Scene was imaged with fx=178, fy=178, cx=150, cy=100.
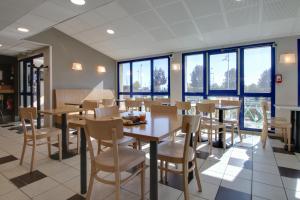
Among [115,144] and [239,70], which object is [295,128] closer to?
[239,70]

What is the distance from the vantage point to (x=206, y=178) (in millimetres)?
2346

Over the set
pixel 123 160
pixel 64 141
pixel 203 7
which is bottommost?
pixel 64 141

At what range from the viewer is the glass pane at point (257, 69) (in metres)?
4.66

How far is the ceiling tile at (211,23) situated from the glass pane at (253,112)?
7.06 feet

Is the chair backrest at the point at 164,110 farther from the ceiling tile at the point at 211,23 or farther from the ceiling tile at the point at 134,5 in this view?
the ceiling tile at the point at 211,23

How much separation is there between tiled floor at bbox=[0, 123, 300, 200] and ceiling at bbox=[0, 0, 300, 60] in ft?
8.41

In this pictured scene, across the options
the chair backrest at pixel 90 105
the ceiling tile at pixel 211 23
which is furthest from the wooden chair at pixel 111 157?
the ceiling tile at pixel 211 23

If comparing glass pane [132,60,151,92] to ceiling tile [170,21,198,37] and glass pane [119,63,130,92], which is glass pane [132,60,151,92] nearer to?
glass pane [119,63,130,92]

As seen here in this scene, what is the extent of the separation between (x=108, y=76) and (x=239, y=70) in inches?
186

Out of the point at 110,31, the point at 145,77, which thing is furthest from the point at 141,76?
the point at 110,31

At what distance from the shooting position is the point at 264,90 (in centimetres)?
470

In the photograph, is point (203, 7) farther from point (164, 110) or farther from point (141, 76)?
point (141, 76)

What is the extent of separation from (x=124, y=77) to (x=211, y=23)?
4.35 m

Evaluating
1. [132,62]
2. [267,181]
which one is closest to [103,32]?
[132,62]
